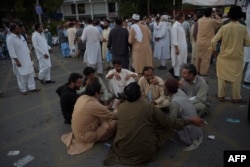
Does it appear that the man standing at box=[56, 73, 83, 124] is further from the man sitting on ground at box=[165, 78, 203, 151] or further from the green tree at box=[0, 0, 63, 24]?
the green tree at box=[0, 0, 63, 24]

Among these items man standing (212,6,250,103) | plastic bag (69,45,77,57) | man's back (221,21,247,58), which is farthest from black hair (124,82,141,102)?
plastic bag (69,45,77,57)

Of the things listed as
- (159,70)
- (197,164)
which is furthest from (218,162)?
(159,70)

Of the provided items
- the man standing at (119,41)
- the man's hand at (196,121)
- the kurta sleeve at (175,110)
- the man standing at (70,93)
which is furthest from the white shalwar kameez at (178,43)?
the man's hand at (196,121)

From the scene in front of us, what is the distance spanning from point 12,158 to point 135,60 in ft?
14.1

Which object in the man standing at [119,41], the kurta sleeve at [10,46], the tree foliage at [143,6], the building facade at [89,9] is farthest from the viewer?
the building facade at [89,9]

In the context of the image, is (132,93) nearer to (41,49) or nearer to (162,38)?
(41,49)

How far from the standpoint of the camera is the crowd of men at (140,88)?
12.0 ft

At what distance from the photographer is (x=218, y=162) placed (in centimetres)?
377

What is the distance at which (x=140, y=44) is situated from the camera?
24.8 ft

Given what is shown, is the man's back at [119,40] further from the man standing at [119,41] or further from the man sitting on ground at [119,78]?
the man sitting on ground at [119,78]

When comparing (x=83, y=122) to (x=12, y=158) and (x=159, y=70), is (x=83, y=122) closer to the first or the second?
(x=12, y=158)

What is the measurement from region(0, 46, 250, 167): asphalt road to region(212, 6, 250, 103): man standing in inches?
23.2

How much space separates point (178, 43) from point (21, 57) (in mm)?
4086

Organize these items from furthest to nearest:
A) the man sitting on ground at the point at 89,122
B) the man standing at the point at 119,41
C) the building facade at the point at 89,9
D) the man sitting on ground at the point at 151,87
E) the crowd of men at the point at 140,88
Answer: the building facade at the point at 89,9, the man standing at the point at 119,41, the man sitting on ground at the point at 151,87, the man sitting on ground at the point at 89,122, the crowd of men at the point at 140,88
